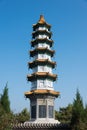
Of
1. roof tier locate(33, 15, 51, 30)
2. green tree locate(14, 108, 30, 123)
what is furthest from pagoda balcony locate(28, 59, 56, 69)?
green tree locate(14, 108, 30, 123)

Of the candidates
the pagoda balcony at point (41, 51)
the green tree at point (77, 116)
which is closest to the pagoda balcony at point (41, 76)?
the pagoda balcony at point (41, 51)

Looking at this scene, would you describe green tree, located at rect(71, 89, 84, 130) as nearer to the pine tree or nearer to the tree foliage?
the tree foliage

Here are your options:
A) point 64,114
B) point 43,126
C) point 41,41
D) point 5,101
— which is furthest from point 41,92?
point 64,114

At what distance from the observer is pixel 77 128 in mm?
30031

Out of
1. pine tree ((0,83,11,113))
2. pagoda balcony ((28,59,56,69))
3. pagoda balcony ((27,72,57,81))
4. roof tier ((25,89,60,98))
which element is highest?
pagoda balcony ((28,59,56,69))

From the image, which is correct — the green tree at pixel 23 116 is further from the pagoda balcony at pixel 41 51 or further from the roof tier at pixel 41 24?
the roof tier at pixel 41 24

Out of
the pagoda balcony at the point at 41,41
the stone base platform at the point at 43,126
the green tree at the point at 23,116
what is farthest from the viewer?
the green tree at the point at 23,116

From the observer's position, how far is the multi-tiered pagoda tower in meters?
35.7

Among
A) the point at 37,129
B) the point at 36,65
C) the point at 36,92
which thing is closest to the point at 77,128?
the point at 37,129

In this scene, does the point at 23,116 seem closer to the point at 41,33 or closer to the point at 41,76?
the point at 41,76

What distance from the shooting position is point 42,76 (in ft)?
121

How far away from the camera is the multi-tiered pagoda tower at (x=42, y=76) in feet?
117

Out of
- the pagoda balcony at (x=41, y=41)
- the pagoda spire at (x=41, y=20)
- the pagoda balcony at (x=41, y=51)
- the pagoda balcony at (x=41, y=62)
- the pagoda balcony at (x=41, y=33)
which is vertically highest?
the pagoda spire at (x=41, y=20)

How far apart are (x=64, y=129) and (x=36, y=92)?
625 centimetres
